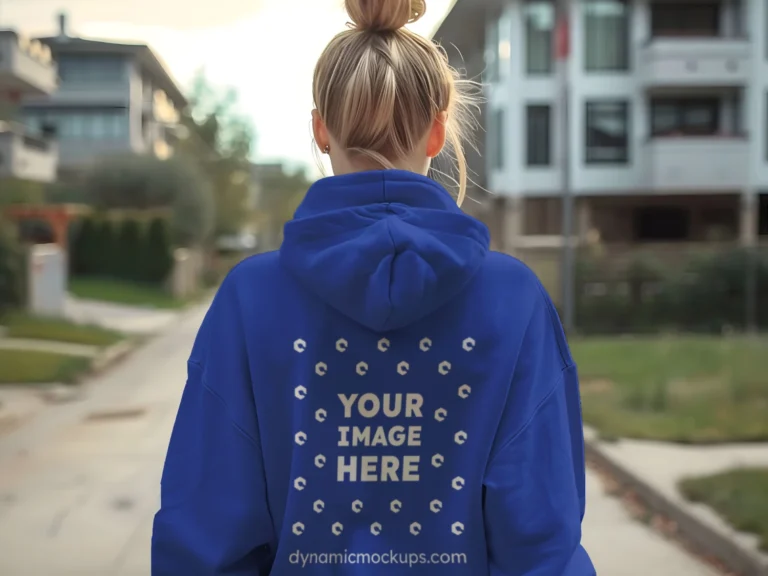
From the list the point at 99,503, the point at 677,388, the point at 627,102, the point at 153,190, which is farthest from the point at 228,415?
the point at 153,190

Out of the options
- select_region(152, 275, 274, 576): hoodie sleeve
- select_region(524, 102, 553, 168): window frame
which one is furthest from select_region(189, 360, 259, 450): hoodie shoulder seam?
→ select_region(524, 102, 553, 168): window frame

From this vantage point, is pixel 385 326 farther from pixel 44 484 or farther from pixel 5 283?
pixel 5 283

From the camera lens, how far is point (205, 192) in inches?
1336

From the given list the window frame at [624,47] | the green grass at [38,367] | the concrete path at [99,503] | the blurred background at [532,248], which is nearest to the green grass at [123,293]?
the blurred background at [532,248]

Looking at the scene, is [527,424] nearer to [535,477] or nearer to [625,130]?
[535,477]

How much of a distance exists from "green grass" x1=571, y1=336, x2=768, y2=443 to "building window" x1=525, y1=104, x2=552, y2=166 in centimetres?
1363

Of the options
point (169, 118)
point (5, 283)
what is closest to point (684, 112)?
point (5, 283)

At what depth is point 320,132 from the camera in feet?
4.58

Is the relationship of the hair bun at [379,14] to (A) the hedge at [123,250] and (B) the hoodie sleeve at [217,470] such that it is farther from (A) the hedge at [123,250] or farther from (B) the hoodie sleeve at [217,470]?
(A) the hedge at [123,250]

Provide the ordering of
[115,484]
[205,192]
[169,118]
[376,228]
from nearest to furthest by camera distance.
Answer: [376,228] → [115,484] → [205,192] → [169,118]

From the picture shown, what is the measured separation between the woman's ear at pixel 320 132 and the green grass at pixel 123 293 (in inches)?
933

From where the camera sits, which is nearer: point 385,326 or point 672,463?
point 385,326

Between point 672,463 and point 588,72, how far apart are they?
2244 centimetres

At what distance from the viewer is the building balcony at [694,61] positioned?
26.9m
